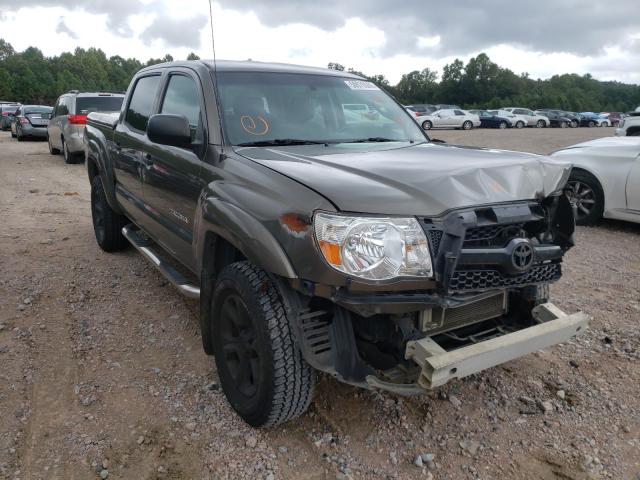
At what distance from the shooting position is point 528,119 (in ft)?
132

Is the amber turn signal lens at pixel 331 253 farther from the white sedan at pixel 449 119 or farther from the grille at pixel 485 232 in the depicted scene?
the white sedan at pixel 449 119

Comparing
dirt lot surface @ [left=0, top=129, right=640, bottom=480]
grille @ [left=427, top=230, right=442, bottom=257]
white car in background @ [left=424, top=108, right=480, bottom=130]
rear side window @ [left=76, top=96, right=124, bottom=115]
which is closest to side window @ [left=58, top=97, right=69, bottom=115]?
rear side window @ [left=76, top=96, right=124, bottom=115]

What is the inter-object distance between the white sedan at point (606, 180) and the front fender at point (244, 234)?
5428 millimetres

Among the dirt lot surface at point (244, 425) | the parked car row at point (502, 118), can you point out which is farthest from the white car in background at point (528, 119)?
the dirt lot surface at point (244, 425)

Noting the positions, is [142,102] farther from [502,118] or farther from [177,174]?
[502,118]

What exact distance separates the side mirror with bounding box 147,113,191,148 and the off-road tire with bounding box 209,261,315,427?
86cm

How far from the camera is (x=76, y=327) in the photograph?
3883 millimetres

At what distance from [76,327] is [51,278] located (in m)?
1.22

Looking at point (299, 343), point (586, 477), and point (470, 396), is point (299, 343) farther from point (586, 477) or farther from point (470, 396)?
point (586, 477)

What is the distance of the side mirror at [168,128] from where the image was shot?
2963mm

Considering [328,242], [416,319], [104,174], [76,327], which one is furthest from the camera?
[104,174]

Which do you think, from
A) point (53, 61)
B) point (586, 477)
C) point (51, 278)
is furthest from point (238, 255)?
point (53, 61)

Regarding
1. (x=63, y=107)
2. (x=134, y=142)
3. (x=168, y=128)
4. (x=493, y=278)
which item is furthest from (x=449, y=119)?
(x=493, y=278)

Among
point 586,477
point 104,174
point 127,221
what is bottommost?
point 586,477
